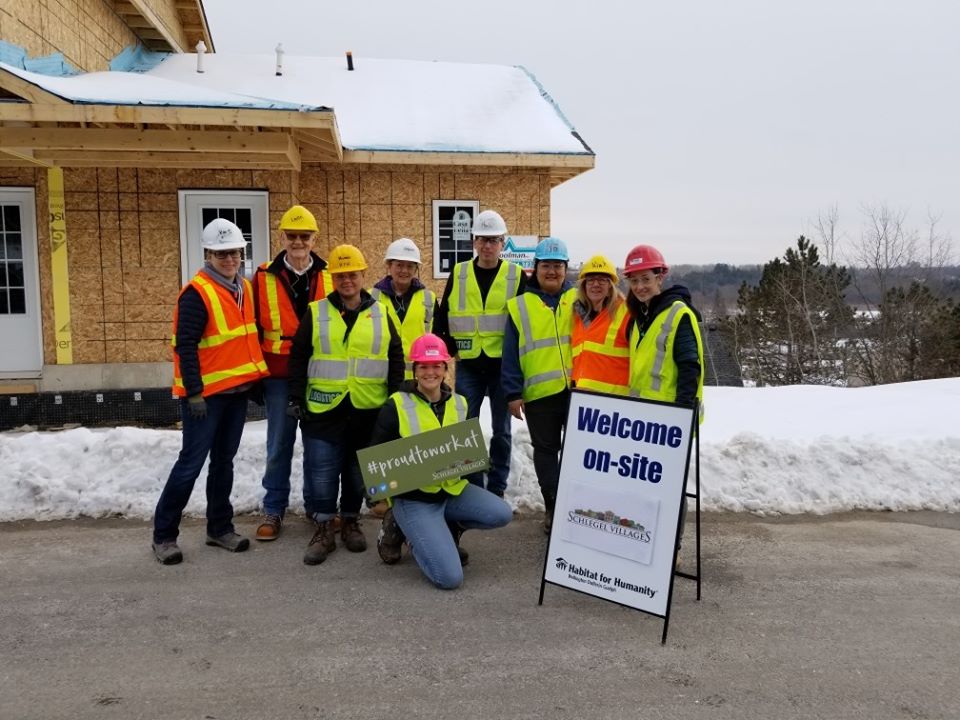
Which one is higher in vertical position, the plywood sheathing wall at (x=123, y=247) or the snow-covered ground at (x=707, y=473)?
the plywood sheathing wall at (x=123, y=247)

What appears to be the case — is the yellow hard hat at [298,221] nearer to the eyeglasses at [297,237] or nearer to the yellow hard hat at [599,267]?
the eyeglasses at [297,237]

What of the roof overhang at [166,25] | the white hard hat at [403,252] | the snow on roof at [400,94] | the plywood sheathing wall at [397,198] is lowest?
the white hard hat at [403,252]

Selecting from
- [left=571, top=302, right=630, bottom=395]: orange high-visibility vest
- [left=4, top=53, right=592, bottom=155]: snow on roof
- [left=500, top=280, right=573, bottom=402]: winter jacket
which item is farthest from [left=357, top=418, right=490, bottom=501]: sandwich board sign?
[left=4, top=53, right=592, bottom=155]: snow on roof

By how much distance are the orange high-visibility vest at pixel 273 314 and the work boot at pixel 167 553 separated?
1.47 metres

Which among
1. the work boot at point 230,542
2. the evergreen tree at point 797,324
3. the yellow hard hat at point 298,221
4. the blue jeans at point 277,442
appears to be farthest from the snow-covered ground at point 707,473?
the evergreen tree at point 797,324

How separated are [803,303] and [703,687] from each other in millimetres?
33631

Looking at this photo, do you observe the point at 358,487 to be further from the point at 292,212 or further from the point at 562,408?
the point at 292,212

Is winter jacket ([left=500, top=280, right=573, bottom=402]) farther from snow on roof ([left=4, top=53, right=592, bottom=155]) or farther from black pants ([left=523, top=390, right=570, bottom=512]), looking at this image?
snow on roof ([left=4, top=53, right=592, bottom=155])

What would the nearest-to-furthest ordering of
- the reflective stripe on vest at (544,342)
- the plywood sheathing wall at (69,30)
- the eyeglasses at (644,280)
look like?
the eyeglasses at (644,280) → the reflective stripe on vest at (544,342) → the plywood sheathing wall at (69,30)

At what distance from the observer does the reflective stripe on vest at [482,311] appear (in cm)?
578

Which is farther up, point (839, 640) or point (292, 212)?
point (292, 212)

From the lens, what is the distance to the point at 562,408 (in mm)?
5348

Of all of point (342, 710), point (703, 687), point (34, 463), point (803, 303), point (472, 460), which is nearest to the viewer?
point (342, 710)

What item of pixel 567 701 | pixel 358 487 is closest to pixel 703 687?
pixel 567 701
